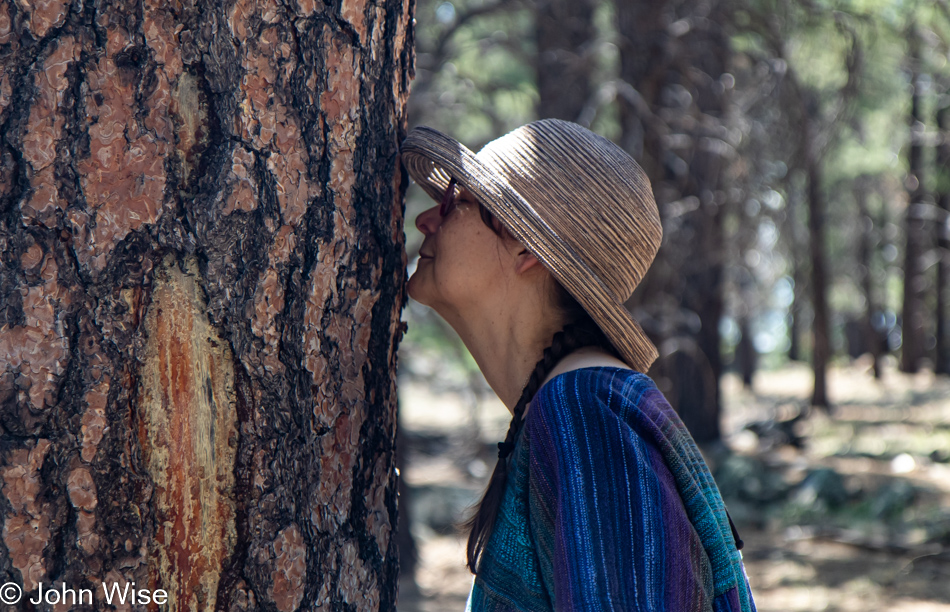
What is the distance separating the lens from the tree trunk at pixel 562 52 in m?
6.50

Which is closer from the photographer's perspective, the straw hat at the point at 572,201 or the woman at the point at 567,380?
the woman at the point at 567,380

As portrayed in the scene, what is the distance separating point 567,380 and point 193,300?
0.63 meters

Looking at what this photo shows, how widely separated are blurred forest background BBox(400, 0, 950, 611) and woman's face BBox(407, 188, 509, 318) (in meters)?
3.44

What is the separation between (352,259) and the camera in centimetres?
150

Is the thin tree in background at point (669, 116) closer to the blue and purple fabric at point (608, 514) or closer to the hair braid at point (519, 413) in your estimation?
the hair braid at point (519, 413)

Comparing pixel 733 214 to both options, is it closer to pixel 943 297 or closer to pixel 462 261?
pixel 462 261

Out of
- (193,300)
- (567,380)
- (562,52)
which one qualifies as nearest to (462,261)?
(567,380)

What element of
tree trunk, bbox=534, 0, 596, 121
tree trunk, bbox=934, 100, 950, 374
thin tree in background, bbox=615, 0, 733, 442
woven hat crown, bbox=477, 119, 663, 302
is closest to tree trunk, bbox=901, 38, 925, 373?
tree trunk, bbox=934, 100, 950, 374

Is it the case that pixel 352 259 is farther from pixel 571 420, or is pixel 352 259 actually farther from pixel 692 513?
pixel 692 513

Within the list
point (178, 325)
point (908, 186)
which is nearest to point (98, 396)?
point (178, 325)

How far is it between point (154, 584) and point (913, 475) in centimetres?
849

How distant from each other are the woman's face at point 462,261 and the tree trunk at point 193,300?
171 mm

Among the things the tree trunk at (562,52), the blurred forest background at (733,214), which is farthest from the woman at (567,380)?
the tree trunk at (562,52)

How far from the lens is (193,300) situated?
1285mm
